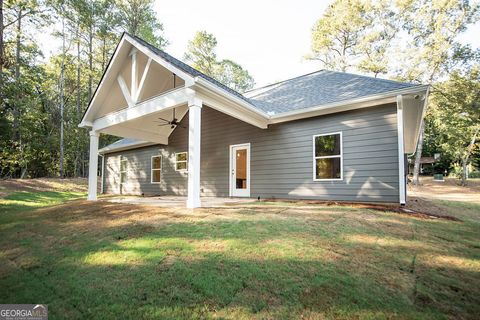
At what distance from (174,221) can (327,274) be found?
2.66m

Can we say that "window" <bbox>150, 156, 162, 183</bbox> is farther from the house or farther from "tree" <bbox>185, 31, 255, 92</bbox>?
"tree" <bbox>185, 31, 255, 92</bbox>

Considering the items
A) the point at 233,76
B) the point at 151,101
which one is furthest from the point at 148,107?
the point at 233,76

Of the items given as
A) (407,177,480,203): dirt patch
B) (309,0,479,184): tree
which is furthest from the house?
(309,0,479,184): tree

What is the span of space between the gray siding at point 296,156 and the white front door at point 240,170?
8.7 inches

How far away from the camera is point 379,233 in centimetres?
355

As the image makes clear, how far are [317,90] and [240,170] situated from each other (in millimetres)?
4095

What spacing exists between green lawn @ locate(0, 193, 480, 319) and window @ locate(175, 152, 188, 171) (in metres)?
5.86

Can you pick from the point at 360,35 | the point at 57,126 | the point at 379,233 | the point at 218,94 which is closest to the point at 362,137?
the point at 379,233

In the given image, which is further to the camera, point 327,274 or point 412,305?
point 327,274

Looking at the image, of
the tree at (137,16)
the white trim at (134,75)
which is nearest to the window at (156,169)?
the white trim at (134,75)

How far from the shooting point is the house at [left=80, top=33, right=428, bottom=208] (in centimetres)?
577

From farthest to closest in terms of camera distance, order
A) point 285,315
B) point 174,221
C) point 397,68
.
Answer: point 397,68 < point 174,221 < point 285,315

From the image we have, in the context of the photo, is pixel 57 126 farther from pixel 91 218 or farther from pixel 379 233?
pixel 379 233

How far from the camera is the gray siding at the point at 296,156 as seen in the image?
19.8 ft
